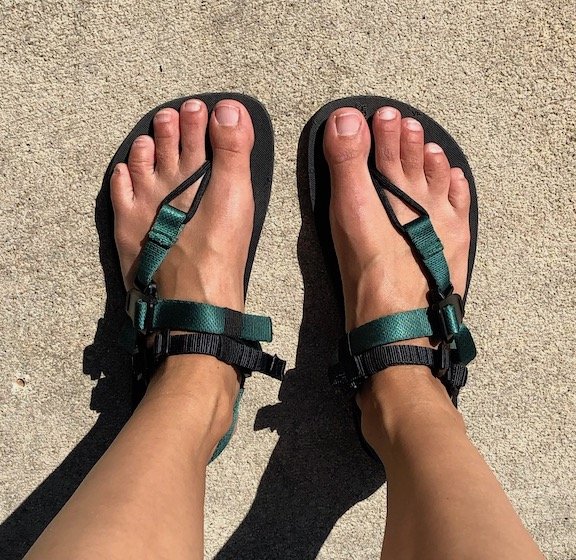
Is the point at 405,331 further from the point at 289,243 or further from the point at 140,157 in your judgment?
the point at 140,157

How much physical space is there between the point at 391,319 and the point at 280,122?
52 cm

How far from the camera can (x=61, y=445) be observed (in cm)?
136

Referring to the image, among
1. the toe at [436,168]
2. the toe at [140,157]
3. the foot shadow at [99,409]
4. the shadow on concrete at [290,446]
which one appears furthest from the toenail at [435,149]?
the foot shadow at [99,409]

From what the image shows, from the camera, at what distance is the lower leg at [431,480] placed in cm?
78

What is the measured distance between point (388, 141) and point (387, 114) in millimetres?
62

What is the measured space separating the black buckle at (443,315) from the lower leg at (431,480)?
0.09m

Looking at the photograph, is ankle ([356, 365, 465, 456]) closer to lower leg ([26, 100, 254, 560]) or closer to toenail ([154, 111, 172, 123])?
lower leg ([26, 100, 254, 560])

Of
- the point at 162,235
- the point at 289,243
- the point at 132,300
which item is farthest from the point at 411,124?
the point at 132,300

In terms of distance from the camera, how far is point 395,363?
1154 millimetres

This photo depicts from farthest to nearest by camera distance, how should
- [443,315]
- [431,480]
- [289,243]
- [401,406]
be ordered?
[289,243] → [443,315] → [401,406] → [431,480]

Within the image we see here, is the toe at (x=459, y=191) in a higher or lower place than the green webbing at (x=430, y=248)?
higher

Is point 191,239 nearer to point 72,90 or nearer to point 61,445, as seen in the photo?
point 72,90

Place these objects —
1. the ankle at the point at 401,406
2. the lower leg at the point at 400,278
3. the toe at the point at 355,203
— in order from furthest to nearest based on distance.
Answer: the toe at the point at 355,203 < the ankle at the point at 401,406 < the lower leg at the point at 400,278

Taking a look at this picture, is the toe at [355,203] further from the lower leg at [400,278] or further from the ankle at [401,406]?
the ankle at [401,406]
